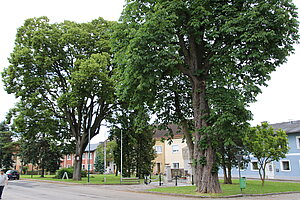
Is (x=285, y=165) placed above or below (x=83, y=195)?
above

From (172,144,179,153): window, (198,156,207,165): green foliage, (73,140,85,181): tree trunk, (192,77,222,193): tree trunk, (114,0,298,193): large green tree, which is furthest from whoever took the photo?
(172,144,179,153): window

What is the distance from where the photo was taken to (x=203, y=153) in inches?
672

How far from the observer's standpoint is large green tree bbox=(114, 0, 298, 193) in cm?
1492

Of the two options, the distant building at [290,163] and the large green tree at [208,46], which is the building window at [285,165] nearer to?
the distant building at [290,163]

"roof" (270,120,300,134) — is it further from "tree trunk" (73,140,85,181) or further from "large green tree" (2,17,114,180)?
"tree trunk" (73,140,85,181)

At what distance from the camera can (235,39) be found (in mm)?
15320

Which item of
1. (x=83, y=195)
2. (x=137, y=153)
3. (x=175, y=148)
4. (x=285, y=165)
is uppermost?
(x=175, y=148)

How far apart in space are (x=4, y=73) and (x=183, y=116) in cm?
1932

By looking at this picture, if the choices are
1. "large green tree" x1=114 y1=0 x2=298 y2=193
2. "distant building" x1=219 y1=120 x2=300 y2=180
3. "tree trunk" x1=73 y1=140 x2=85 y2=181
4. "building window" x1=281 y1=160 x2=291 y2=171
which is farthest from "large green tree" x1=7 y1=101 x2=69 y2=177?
"building window" x1=281 y1=160 x2=291 y2=171

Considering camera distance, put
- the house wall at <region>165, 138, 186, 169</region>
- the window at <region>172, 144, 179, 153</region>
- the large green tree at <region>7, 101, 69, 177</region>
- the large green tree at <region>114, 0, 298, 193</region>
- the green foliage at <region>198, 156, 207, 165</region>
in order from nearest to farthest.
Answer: the large green tree at <region>114, 0, 298, 193</region> < the green foliage at <region>198, 156, 207, 165</region> < the large green tree at <region>7, 101, 69, 177</region> < the house wall at <region>165, 138, 186, 169</region> < the window at <region>172, 144, 179, 153</region>

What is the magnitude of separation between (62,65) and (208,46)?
59.2 feet

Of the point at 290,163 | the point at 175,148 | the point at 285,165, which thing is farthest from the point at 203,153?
the point at 175,148

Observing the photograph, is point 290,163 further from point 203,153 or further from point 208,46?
point 208,46

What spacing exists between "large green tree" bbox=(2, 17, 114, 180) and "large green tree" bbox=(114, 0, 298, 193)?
27.8 ft
